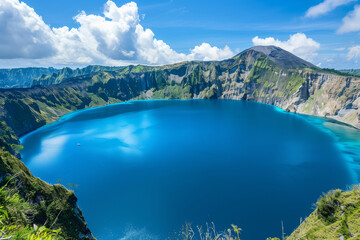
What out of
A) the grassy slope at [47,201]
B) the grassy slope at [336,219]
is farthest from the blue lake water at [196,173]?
the grassy slope at [47,201]

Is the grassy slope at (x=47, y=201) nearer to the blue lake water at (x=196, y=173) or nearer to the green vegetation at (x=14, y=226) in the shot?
the blue lake water at (x=196, y=173)

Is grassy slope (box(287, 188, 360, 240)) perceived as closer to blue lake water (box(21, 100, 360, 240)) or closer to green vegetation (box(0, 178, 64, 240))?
blue lake water (box(21, 100, 360, 240))

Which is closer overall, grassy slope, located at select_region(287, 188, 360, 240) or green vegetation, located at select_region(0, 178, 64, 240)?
green vegetation, located at select_region(0, 178, 64, 240)

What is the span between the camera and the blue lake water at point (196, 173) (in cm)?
5169

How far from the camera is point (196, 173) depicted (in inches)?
2950

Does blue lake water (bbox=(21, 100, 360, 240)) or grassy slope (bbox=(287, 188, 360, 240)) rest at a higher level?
grassy slope (bbox=(287, 188, 360, 240))

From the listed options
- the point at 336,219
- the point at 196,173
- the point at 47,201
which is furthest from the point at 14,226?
the point at 196,173

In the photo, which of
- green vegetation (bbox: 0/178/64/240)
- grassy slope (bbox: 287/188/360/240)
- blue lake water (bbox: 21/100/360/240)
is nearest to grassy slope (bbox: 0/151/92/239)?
blue lake water (bbox: 21/100/360/240)

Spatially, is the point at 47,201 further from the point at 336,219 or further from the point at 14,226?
the point at 336,219

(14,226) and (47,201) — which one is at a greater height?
(14,226)

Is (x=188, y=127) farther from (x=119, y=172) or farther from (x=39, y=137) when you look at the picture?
(x=39, y=137)

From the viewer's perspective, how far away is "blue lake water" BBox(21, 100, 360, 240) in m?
51.7

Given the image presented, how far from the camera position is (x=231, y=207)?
55031 mm

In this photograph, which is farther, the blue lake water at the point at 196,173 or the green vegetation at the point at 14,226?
the blue lake water at the point at 196,173
